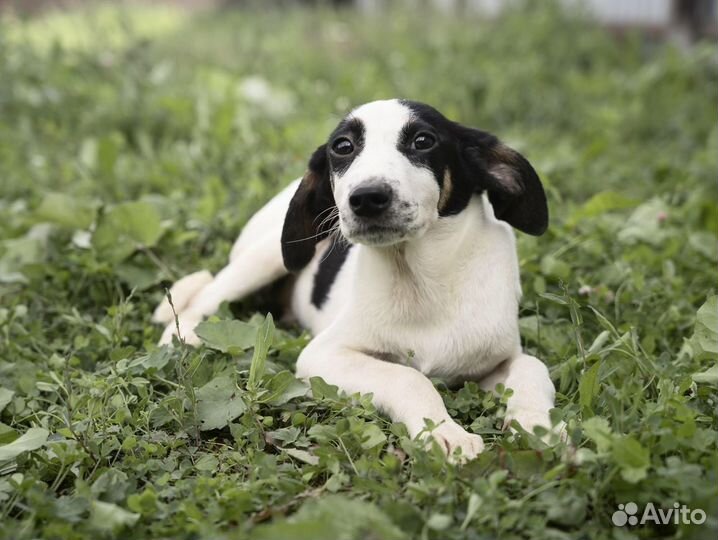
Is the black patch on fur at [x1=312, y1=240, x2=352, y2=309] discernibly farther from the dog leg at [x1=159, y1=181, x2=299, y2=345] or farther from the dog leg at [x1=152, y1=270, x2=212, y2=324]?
the dog leg at [x1=152, y1=270, x2=212, y2=324]

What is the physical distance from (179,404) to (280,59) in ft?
21.2

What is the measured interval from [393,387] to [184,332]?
3.57ft

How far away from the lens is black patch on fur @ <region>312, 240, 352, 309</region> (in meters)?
3.54

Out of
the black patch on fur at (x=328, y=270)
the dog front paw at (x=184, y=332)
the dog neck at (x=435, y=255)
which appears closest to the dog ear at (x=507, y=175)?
the dog neck at (x=435, y=255)

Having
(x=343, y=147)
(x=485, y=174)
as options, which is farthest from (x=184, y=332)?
(x=485, y=174)

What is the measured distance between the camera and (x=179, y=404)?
2.78 m

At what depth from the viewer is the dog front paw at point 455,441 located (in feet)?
7.92

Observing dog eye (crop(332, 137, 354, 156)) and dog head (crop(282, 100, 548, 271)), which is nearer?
dog head (crop(282, 100, 548, 271))

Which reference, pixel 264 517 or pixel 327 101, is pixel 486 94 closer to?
pixel 327 101

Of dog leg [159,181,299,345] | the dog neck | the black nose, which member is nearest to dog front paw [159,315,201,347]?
dog leg [159,181,299,345]

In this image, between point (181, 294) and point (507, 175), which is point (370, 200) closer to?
point (507, 175)

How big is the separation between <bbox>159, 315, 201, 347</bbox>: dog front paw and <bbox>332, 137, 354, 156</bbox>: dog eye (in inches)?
35.2

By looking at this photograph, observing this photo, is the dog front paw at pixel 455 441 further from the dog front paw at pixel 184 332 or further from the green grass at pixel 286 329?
the dog front paw at pixel 184 332

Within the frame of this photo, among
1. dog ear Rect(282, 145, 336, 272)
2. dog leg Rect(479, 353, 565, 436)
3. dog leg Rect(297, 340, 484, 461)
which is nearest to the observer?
dog leg Rect(297, 340, 484, 461)
